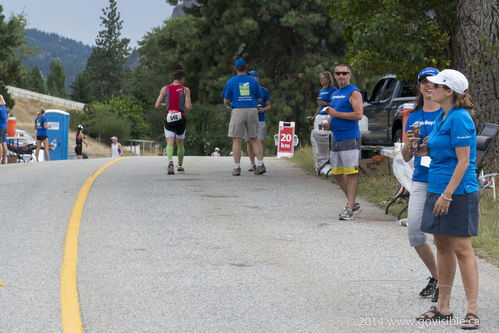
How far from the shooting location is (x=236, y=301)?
235 inches

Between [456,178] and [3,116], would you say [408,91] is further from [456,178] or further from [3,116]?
[456,178]

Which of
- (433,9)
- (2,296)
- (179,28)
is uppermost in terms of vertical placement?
(179,28)

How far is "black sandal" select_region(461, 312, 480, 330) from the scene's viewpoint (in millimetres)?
5184

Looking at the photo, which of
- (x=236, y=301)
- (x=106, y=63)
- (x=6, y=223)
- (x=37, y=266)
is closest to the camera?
(x=236, y=301)

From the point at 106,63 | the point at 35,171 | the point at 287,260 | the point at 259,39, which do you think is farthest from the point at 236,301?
the point at 106,63

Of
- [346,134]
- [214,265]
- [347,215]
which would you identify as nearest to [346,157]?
[346,134]

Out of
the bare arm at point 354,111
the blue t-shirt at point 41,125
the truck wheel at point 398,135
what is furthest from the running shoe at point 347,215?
the blue t-shirt at point 41,125

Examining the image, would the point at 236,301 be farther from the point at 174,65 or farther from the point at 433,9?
the point at 174,65

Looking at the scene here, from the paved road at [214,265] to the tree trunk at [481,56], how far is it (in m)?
3.15

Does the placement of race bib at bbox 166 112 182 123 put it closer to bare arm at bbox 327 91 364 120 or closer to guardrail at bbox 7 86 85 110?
bare arm at bbox 327 91 364 120

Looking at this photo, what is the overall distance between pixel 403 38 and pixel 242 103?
10.1 feet

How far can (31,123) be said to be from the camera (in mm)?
95500

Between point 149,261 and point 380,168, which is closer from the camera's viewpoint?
point 149,261

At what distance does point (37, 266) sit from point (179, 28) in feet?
132
